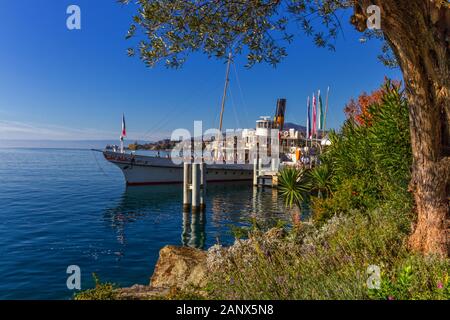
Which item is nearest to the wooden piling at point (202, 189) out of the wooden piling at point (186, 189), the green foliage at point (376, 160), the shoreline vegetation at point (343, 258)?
the wooden piling at point (186, 189)

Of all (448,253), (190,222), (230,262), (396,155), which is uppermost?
(396,155)

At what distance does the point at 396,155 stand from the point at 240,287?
6741 mm

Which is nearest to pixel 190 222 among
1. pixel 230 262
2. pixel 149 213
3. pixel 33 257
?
pixel 149 213

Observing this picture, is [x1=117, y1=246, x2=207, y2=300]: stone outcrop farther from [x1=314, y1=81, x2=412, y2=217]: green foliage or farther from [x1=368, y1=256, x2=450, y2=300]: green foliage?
[x1=314, y1=81, x2=412, y2=217]: green foliage

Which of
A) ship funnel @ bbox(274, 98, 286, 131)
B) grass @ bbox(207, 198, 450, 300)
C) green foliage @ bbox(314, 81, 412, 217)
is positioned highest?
→ ship funnel @ bbox(274, 98, 286, 131)

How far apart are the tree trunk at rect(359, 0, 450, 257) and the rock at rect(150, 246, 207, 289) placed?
5.24 metres

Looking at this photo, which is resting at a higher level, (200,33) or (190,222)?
(200,33)

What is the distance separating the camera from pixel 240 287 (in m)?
5.48

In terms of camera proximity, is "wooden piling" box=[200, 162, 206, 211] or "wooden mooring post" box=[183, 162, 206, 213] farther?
"wooden piling" box=[200, 162, 206, 211]

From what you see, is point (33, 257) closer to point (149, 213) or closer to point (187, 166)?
point (149, 213)

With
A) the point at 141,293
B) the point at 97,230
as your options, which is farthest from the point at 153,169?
the point at 141,293

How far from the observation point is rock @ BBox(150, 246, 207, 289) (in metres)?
8.50

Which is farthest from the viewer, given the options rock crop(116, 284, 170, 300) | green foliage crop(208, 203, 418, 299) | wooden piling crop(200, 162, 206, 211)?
wooden piling crop(200, 162, 206, 211)

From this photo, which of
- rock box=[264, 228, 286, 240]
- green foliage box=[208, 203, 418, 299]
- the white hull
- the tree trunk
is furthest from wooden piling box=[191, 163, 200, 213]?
the tree trunk
